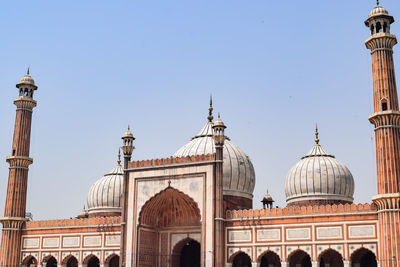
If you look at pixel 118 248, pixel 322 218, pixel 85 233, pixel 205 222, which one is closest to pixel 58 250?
pixel 85 233

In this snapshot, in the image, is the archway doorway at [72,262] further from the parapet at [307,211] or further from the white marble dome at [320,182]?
the white marble dome at [320,182]

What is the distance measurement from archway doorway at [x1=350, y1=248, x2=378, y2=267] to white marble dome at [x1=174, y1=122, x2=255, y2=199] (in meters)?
5.77

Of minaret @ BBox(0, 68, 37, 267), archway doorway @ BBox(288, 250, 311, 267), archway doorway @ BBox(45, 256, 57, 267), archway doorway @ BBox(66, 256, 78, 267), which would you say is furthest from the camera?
archway doorway @ BBox(45, 256, 57, 267)

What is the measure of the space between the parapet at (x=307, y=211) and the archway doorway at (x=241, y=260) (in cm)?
192

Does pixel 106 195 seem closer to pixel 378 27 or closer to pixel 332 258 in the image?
pixel 332 258

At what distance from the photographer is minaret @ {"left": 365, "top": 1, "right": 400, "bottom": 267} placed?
56.2ft

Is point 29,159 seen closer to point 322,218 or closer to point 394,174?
point 322,218

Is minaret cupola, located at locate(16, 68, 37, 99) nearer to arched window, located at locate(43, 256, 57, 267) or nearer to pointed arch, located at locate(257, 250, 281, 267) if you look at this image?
arched window, located at locate(43, 256, 57, 267)

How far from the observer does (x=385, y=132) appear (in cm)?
1834

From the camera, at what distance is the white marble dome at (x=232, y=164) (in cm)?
2278

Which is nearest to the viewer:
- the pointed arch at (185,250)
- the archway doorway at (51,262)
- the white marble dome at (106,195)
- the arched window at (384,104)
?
the arched window at (384,104)

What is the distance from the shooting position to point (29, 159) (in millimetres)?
25188

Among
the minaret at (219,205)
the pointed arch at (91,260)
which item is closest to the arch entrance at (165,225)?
the minaret at (219,205)

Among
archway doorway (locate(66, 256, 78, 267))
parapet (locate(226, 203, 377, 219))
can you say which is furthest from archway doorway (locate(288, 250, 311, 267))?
archway doorway (locate(66, 256, 78, 267))
